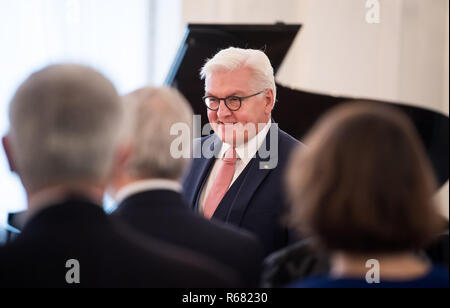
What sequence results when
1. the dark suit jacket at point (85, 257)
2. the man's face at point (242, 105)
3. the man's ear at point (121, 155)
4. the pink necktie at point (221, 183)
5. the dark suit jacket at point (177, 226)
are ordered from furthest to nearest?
1. the man's face at point (242, 105)
2. the pink necktie at point (221, 183)
3. the dark suit jacket at point (177, 226)
4. the man's ear at point (121, 155)
5. the dark suit jacket at point (85, 257)

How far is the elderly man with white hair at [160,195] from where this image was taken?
1554 mm

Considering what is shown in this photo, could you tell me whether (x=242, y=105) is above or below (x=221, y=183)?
above

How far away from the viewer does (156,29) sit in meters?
5.26

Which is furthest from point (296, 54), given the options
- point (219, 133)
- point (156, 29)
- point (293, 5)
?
point (219, 133)

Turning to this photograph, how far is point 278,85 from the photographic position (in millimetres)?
3557

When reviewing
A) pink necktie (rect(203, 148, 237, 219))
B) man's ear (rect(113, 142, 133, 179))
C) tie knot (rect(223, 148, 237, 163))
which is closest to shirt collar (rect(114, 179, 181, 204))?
man's ear (rect(113, 142, 133, 179))

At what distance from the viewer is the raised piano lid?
3447mm

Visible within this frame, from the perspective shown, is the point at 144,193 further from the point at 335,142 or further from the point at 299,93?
the point at 299,93

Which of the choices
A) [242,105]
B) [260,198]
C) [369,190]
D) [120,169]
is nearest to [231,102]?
[242,105]

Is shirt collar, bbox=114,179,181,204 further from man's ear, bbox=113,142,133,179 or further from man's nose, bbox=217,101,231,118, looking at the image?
man's nose, bbox=217,101,231,118

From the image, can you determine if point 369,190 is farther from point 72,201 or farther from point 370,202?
point 72,201

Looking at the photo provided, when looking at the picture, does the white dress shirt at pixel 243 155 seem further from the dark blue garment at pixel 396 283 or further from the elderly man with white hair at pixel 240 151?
the dark blue garment at pixel 396 283

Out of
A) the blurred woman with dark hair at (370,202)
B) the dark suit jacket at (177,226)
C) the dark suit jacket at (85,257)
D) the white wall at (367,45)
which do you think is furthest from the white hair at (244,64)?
the white wall at (367,45)

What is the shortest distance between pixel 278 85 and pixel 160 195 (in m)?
2.09
